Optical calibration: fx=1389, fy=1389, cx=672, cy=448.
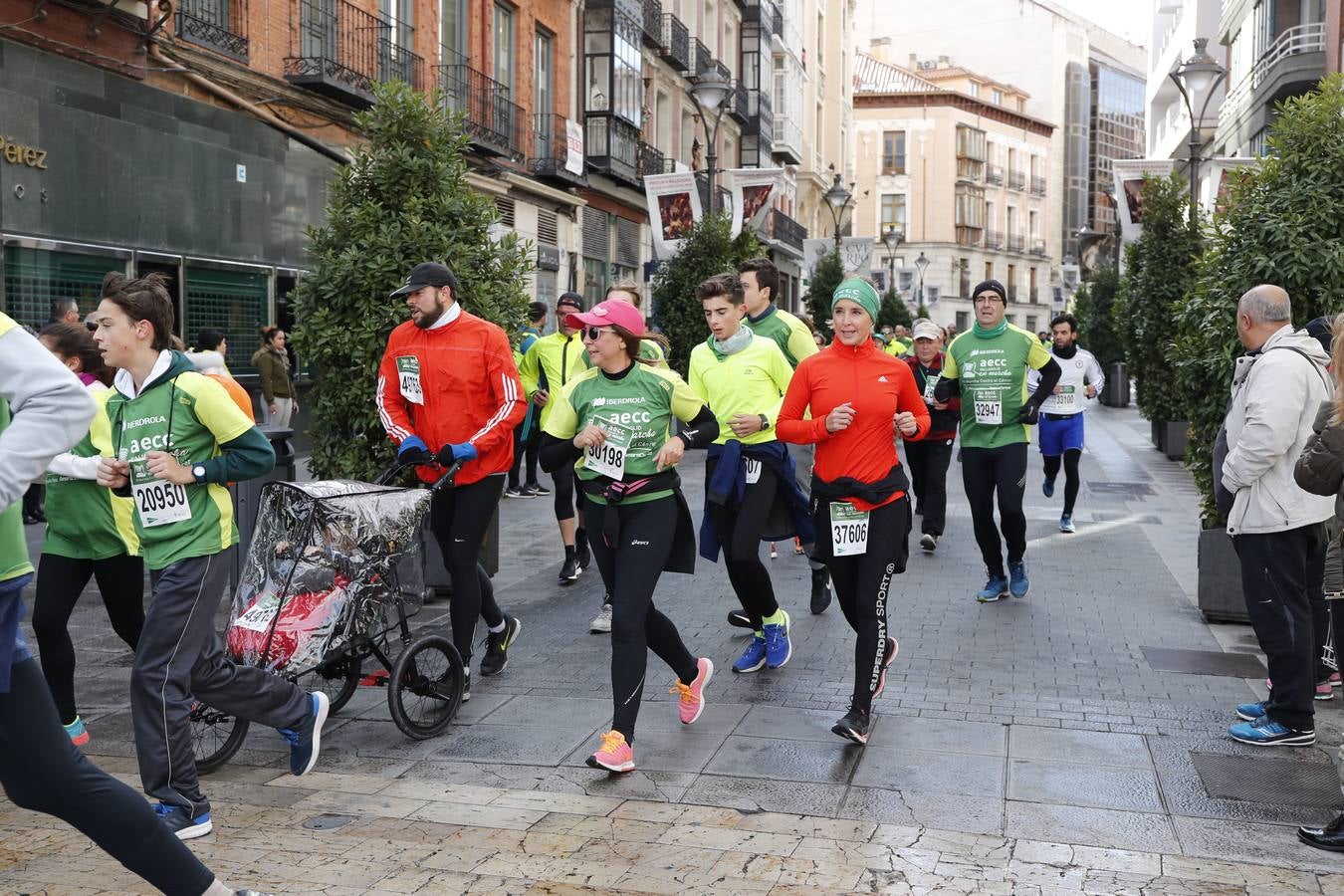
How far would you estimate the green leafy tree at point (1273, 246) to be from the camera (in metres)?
7.56

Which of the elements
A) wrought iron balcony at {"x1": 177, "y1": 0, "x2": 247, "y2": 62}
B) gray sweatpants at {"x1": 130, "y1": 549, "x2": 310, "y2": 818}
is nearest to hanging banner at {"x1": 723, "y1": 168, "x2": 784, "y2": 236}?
wrought iron balcony at {"x1": 177, "y1": 0, "x2": 247, "y2": 62}

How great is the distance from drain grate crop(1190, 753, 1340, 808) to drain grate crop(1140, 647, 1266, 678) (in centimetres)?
145

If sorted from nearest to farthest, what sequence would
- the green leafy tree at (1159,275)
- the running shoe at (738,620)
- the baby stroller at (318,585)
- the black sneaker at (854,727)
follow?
1. the baby stroller at (318,585)
2. the black sneaker at (854,727)
3. the running shoe at (738,620)
4. the green leafy tree at (1159,275)

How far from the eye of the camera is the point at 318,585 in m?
5.21

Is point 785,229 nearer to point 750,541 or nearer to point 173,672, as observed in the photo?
point 750,541

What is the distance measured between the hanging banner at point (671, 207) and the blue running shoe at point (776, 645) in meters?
15.5

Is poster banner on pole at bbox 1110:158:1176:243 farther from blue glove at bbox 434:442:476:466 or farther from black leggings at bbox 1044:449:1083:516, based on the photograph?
blue glove at bbox 434:442:476:466

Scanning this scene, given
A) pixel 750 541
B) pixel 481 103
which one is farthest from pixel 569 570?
pixel 481 103

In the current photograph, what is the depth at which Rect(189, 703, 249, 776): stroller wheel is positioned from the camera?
5.21 meters

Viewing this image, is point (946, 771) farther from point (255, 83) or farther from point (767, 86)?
point (767, 86)

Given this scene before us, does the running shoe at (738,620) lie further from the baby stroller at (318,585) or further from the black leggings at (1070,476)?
the black leggings at (1070,476)

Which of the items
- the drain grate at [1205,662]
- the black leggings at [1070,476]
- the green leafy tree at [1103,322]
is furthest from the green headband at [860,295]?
the green leafy tree at [1103,322]

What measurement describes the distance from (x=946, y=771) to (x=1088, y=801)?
0.55 metres

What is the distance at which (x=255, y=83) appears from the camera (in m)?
16.8
